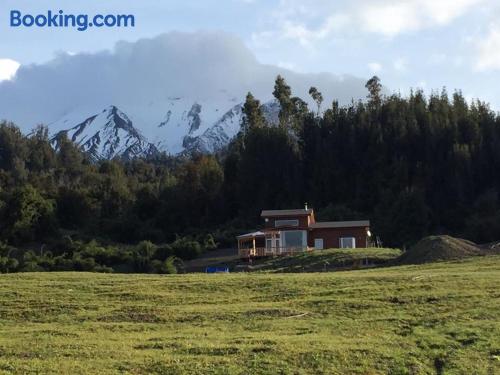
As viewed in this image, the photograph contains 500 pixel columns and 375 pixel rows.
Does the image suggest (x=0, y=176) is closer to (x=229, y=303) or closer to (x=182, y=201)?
(x=182, y=201)

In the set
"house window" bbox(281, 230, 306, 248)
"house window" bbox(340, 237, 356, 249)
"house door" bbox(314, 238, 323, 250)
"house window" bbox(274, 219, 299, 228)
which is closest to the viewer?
"house window" bbox(340, 237, 356, 249)

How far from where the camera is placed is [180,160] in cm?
14050

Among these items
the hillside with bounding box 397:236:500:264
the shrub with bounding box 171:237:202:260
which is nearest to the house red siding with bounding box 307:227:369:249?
the shrub with bounding box 171:237:202:260

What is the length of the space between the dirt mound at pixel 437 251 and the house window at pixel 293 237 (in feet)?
Answer: 57.2

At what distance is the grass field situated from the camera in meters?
14.8

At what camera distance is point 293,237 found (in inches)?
2223

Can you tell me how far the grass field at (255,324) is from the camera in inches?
582

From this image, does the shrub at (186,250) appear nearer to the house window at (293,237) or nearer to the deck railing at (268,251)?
the deck railing at (268,251)

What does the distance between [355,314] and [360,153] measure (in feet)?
193

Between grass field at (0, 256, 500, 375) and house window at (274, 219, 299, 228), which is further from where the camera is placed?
house window at (274, 219, 299, 228)

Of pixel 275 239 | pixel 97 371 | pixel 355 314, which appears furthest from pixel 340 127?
pixel 97 371

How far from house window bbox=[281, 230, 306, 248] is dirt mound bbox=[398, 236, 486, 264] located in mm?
17440

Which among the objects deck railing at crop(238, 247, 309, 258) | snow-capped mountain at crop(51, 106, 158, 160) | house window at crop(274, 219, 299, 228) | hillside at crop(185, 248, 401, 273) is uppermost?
snow-capped mountain at crop(51, 106, 158, 160)

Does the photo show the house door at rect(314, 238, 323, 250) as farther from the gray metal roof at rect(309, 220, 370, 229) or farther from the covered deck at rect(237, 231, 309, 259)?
the covered deck at rect(237, 231, 309, 259)
